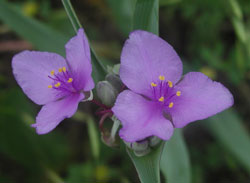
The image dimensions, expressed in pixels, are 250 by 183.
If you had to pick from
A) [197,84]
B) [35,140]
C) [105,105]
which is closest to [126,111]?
[105,105]

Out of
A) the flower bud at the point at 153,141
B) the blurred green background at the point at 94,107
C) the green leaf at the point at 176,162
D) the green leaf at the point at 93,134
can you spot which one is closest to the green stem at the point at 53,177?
the blurred green background at the point at 94,107

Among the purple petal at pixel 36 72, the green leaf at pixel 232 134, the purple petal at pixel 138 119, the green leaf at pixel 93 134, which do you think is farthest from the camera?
the green leaf at pixel 93 134

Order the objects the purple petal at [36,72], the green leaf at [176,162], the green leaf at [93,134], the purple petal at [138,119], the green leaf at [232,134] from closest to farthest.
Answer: the purple petal at [138,119], the purple petal at [36,72], the green leaf at [176,162], the green leaf at [232,134], the green leaf at [93,134]

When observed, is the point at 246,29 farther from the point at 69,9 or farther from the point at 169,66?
the point at 69,9

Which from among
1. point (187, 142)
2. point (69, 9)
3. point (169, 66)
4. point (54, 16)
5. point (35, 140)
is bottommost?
point (187, 142)

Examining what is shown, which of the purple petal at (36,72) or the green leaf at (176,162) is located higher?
the purple petal at (36,72)

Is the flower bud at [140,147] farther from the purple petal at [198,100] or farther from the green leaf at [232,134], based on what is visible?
the green leaf at [232,134]
